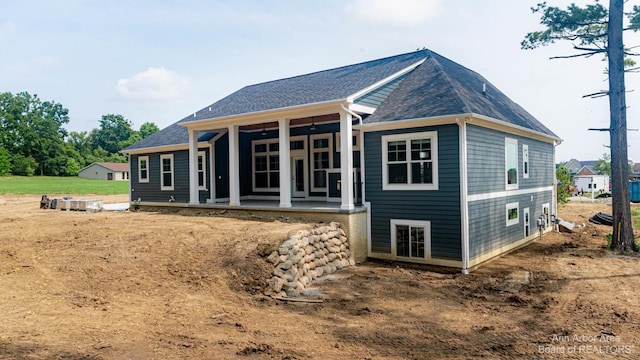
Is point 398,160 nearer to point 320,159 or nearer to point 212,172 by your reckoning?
point 320,159

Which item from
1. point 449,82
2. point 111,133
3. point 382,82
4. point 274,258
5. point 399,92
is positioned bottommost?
point 274,258

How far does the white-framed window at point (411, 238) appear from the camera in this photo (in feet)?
32.9

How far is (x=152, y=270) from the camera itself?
27.9 ft

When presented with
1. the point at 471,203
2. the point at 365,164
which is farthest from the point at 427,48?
the point at 471,203

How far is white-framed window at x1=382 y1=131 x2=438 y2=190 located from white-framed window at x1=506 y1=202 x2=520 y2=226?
345cm

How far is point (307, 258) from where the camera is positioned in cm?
888

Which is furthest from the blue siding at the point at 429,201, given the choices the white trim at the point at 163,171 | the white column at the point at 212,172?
the white trim at the point at 163,171

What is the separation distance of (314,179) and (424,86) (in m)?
5.28

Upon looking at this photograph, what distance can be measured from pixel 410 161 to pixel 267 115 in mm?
4544

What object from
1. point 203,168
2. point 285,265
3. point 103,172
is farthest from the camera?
point 103,172

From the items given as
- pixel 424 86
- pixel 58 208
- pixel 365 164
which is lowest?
pixel 58 208

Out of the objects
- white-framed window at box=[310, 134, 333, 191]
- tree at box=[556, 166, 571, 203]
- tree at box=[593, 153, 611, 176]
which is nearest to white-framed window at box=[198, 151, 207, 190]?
white-framed window at box=[310, 134, 333, 191]

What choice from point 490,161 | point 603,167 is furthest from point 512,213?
point 603,167

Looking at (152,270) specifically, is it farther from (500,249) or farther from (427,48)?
(427,48)
